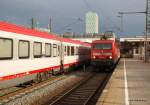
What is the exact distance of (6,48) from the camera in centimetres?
1412

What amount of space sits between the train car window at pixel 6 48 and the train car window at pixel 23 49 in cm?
109

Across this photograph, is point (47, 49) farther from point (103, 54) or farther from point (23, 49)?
point (103, 54)

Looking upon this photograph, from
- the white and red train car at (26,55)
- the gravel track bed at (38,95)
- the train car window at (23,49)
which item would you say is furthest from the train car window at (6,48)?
the gravel track bed at (38,95)

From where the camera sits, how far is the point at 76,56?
108ft

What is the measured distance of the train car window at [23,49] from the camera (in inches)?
622

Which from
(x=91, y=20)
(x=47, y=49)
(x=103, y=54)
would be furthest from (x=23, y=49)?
(x=91, y=20)

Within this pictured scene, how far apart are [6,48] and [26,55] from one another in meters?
2.65

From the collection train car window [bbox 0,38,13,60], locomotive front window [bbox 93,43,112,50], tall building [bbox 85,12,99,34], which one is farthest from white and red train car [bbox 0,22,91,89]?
tall building [bbox 85,12,99,34]

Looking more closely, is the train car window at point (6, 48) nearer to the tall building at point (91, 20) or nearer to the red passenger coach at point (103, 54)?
the red passenger coach at point (103, 54)

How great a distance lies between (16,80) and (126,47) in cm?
8863

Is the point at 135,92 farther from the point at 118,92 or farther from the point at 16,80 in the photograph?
the point at 16,80

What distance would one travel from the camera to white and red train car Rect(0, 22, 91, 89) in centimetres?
1408

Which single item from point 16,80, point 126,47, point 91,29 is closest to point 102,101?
point 16,80

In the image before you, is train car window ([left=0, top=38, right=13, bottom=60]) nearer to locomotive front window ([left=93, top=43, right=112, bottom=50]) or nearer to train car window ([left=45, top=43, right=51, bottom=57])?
train car window ([left=45, top=43, right=51, bottom=57])
